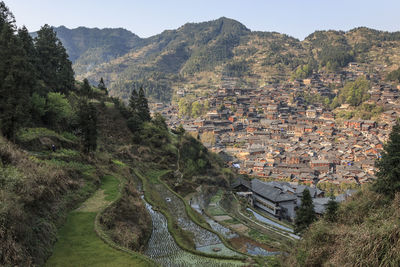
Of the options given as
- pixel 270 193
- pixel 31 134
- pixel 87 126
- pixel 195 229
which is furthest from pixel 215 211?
pixel 31 134

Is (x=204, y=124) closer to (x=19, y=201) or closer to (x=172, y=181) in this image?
(x=172, y=181)

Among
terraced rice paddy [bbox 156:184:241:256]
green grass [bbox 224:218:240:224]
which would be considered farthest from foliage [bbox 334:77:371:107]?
terraced rice paddy [bbox 156:184:241:256]

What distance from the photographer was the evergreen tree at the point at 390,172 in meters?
14.6

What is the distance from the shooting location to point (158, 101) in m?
111

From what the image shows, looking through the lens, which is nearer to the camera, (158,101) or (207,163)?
(207,163)

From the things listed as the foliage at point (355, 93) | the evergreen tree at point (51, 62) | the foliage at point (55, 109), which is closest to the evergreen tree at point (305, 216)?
the foliage at point (55, 109)

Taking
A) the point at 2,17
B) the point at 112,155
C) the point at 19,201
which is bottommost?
the point at 112,155

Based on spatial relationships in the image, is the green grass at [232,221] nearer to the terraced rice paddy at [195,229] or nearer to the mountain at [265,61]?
the terraced rice paddy at [195,229]

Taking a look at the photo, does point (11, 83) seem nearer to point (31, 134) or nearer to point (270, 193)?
point (31, 134)

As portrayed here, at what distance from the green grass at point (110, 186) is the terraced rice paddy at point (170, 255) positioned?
2.93 m

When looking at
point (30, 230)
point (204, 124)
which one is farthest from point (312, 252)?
point (204, 124)

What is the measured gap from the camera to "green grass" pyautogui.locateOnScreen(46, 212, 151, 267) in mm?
9047

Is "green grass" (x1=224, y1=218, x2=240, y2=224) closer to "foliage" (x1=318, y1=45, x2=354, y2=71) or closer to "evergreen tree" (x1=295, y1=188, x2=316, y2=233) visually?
"evergreen tree" (x1=295, y1=188, x2=316, y2=233)

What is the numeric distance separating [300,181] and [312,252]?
132ft
